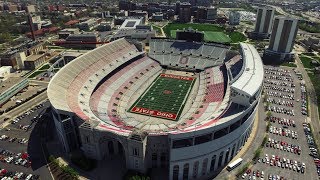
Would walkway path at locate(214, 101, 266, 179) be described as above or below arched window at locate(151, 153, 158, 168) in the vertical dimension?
below

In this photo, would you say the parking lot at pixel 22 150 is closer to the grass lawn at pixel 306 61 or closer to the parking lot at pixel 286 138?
the parking lot at pixel 286 138

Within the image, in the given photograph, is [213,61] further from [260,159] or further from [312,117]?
[260,159]

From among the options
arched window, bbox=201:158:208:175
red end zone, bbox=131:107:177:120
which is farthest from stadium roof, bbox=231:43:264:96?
red end zone, bbox=131:107:177:120

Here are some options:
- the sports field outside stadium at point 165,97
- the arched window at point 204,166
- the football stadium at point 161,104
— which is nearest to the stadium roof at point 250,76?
the football stadium at point 161,104

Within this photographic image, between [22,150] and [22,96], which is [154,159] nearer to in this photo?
[22,150]

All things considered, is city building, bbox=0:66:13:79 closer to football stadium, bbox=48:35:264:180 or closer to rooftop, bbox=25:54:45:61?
rooftop, bbox=25:54:45:61

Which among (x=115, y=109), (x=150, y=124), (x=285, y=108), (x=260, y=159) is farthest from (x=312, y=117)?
(x=115, y=109)

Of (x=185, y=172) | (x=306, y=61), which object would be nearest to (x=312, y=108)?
(x=306, y=61)
